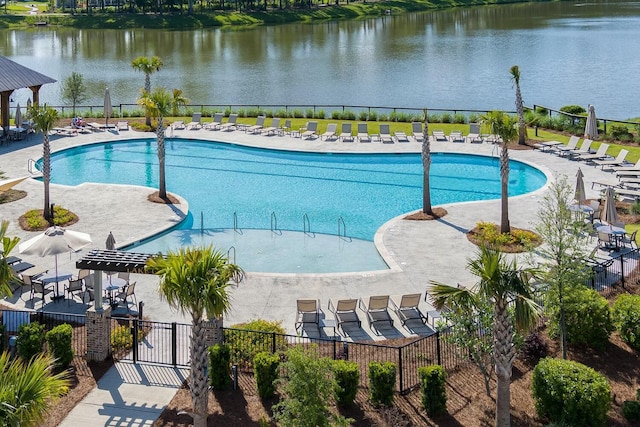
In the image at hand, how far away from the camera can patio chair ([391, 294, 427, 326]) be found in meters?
18.9

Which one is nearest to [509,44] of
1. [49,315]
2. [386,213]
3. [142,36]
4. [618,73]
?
[618,73]

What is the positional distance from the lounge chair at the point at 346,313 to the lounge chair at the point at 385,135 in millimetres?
21880

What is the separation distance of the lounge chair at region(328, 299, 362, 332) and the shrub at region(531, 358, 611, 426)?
17.2 feet

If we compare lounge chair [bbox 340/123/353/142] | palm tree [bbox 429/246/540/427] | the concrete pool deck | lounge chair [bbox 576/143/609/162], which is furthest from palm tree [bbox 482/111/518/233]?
lounge chair [bbox 340/123/353/142]

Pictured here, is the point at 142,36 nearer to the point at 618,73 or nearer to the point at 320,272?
the point at 618,73

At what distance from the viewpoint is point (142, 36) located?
361 ft

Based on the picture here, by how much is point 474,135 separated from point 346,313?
77.0 feet

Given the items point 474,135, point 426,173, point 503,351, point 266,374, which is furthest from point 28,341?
point 474,135

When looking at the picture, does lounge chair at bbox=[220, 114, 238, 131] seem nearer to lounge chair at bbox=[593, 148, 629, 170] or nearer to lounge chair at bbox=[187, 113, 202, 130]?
lounge chair at bbox=[187, 113, 202, 130]

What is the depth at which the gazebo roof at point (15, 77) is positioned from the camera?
132 ft

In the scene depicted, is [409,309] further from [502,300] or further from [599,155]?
[599,155]

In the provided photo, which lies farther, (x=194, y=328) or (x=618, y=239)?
(x=618, y=239)

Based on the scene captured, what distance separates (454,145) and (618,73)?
36.4 meters

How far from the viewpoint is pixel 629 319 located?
17.7 metres
